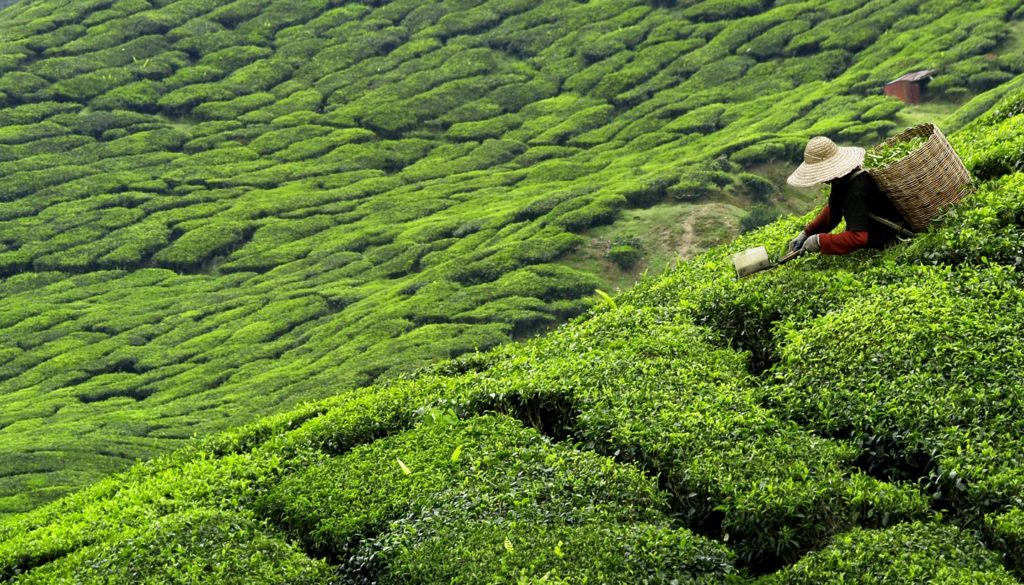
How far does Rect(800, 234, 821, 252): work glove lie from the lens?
30.7 ft

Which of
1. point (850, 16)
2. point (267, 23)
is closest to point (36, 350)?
point (267, 23)

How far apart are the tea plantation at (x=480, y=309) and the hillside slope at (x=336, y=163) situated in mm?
188

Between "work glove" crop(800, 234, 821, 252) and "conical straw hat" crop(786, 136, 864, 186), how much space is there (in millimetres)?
580

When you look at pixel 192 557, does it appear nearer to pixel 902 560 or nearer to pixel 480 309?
pixel 902 560

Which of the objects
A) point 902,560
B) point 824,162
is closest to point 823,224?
point 824,162

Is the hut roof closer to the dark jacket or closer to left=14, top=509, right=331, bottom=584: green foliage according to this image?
the dark jacket

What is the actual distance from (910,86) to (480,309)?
67.5 feet

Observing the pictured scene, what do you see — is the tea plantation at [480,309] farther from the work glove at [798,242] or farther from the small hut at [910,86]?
the small hut at [910,86]

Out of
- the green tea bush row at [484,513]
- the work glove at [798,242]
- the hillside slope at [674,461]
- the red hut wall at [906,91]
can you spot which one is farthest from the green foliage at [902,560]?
Result: the red hut wall at [906,91]

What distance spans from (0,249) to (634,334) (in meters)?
41.1

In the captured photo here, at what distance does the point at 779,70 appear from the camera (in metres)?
49.5

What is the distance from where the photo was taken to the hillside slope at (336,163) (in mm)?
32312

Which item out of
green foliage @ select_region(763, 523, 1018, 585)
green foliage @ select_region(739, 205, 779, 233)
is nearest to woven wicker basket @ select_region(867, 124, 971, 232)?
green foliage @ select_region(763, 523, 1018, 585)

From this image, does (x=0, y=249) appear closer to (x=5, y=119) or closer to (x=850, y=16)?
(x=5, y=119)
